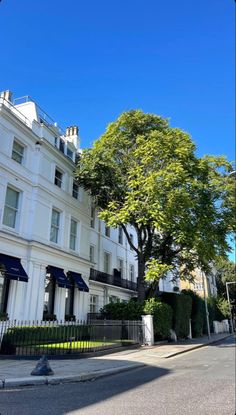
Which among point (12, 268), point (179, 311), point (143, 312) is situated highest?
point (12, 268)

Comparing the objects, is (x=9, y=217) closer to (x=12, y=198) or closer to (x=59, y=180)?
(x=12, y=198)

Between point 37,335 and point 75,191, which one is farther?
point 75,191

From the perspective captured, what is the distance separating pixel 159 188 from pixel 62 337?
9.95 m

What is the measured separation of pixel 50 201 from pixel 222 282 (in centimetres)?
5217

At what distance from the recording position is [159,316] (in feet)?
78.5

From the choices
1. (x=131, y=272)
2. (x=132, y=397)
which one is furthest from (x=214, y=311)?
(x=132, y=397)

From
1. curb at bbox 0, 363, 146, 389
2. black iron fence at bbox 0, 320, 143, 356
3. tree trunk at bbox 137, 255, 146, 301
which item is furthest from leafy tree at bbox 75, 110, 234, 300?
curb at bbox 0, 363, 146, 389

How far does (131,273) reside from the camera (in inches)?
1475

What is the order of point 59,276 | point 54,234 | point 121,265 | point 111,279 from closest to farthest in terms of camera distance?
point 59,276, point 54,234, point 111,279, point 121,265

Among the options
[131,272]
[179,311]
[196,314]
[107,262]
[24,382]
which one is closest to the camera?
[24,382]

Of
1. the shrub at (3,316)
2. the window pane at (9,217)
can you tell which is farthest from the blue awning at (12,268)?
the window pane at (9,217)

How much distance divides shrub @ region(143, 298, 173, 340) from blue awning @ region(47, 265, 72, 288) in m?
5.49

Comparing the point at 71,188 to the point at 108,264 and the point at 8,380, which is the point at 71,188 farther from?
the point at 8,380

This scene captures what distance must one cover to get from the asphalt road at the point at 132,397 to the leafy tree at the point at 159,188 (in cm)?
1154
